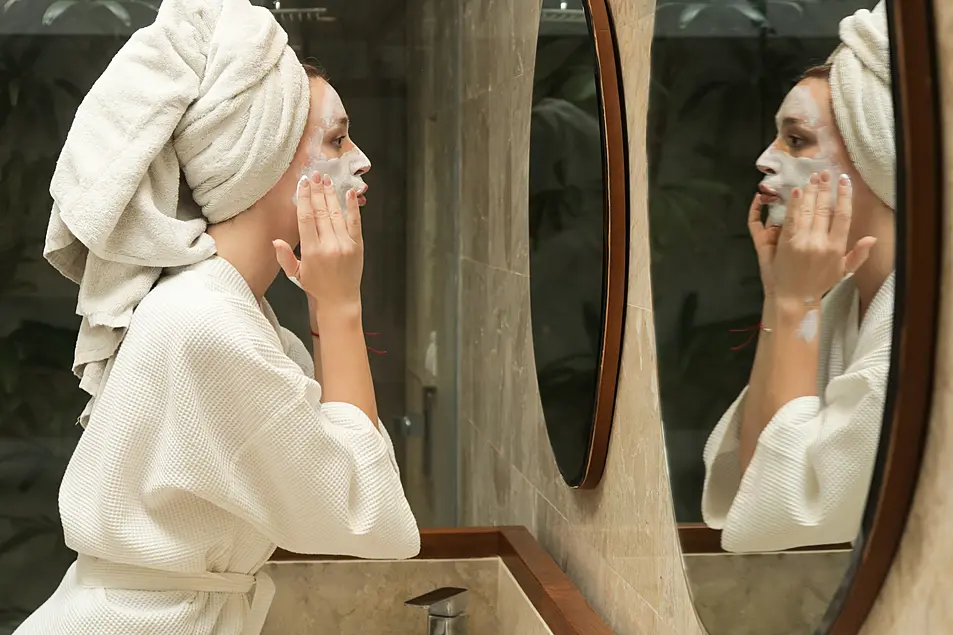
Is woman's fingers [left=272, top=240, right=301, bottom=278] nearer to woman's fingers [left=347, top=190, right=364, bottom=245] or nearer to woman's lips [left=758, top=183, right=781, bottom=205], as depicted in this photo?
woman's fingers [left=347, top=190, right=364, bottom=245]

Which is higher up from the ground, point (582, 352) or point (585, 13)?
point (585, 13)

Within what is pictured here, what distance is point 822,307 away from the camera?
0.73 meters

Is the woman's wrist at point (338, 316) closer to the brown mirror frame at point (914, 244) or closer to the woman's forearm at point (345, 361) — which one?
the woman's forearm at point (345, 361)

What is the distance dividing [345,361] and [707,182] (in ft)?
1.60

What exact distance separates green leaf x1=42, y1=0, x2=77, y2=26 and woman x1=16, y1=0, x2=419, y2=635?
1.23 m

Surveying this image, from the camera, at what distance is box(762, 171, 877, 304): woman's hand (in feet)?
2.28

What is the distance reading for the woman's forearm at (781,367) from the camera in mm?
748

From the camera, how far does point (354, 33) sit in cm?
238

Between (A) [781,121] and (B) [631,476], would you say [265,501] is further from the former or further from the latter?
(A) [781,121]

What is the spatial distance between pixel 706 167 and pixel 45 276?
174 centimetres

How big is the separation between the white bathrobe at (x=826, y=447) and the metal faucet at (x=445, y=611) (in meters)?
0.91

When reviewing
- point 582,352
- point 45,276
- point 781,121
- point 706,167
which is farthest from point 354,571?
point 781,121

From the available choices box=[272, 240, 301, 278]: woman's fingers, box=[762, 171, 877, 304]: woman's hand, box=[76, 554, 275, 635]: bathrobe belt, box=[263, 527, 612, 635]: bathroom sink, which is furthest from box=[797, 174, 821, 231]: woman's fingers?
box=[263, 527, 612, 635]: bathroom sink

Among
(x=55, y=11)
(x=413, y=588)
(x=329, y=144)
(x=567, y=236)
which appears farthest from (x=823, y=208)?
(x=55, y=11)
